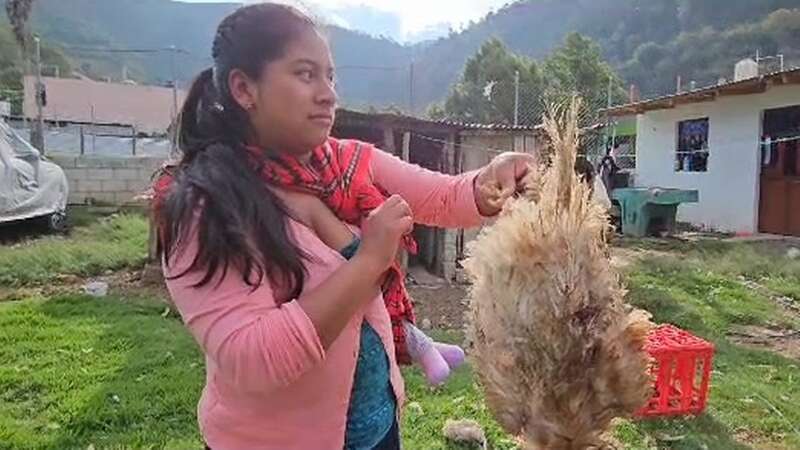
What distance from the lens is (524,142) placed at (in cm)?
894

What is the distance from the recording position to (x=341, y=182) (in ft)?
4.36

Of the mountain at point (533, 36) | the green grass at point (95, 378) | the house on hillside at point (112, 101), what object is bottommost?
the green grass at point (95, 378)

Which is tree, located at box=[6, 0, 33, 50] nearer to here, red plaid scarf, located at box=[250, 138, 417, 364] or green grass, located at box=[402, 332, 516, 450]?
green grass, located at box=[402, 332, 516, 450]

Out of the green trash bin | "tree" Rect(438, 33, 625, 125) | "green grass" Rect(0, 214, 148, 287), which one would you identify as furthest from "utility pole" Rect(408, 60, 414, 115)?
"tree" Rect(438, 33, 625, 125)

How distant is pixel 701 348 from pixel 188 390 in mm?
2939

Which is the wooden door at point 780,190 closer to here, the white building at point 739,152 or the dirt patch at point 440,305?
the white building at point 739,152

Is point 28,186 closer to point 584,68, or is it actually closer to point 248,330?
point 248,330

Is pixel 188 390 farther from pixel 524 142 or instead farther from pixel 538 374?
pixel 524 142

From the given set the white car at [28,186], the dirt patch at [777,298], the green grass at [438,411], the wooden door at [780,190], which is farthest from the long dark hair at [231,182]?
the wooden door at [780,190]

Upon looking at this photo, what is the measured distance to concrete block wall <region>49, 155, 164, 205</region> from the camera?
45.6 ft

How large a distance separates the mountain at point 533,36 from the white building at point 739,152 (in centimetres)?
774

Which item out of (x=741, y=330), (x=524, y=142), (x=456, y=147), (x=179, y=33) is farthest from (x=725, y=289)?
(x=179, y=33)

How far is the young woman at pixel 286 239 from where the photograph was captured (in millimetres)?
1063

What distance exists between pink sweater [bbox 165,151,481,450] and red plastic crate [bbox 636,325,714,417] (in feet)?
9.79
